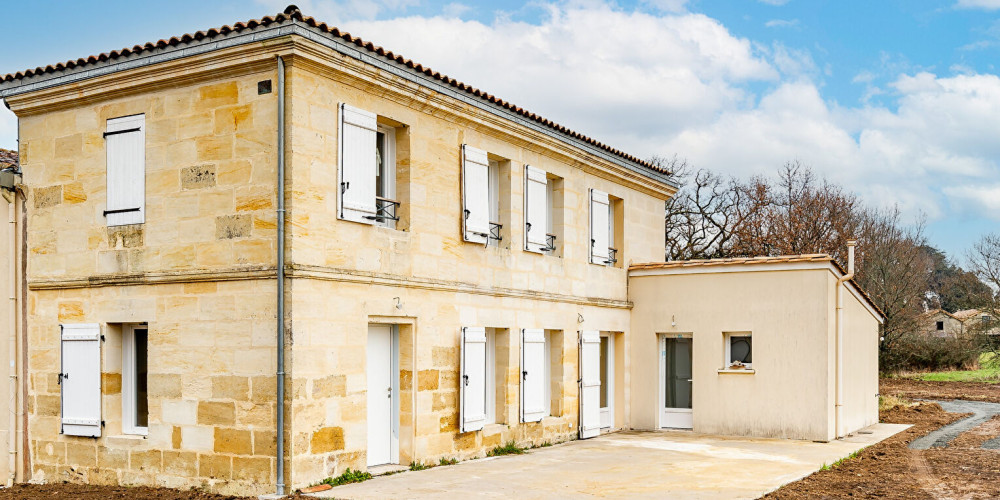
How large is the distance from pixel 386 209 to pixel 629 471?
4.14 metres

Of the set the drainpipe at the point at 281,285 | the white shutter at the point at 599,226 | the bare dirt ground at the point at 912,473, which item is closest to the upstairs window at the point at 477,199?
the white shutter at the point at 599,226

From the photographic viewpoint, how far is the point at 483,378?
40.3ft

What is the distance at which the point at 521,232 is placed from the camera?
44.3ft

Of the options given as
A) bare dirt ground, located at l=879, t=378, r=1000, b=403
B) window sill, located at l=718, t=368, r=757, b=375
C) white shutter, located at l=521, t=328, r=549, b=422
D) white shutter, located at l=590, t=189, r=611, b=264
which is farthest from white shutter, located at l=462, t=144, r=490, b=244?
bare dirt ground, located at l=879, t=378, r=1000, b=403

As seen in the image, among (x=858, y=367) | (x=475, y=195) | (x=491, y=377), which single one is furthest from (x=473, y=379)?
(x=858, y=367)

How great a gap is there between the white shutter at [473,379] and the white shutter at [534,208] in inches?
73.8

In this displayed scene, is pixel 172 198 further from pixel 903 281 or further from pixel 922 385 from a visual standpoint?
pixel 903 281

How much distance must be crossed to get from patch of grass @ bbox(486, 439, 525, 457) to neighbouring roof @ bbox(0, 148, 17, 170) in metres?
6.99

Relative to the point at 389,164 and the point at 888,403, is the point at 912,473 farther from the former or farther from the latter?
the point at 888,403

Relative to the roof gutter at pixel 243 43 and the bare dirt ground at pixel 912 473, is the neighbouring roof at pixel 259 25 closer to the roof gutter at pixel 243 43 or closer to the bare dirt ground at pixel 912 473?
the roof gutter at pixel 243 43

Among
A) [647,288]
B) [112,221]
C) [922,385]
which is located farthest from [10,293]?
[922,385]

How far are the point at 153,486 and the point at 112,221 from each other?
291 centimetres

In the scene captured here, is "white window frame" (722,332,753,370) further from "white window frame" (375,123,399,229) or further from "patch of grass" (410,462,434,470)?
"white window frame" (375,123,399,229)

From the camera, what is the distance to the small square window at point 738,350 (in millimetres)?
15375
